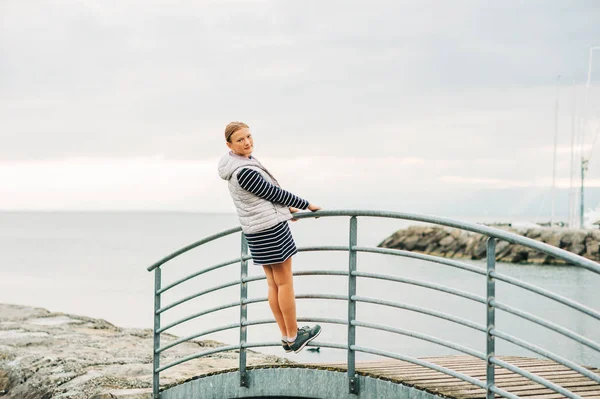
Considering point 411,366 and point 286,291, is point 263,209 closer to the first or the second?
point 286,291

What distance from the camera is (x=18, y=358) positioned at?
9.02m

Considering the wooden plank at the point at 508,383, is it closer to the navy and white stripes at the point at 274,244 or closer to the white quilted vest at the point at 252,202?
the navy and white stripes at the point at 274,244

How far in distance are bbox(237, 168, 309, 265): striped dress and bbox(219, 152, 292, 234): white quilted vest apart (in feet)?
0.17

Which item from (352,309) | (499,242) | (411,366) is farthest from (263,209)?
(499,242)

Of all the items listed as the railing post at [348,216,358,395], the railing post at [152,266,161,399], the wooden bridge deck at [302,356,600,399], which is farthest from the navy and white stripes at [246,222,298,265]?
the railing post at [152,266,161,399]

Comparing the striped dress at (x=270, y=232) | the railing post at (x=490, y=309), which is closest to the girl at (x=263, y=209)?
the striped dress at (x=270, y=232)

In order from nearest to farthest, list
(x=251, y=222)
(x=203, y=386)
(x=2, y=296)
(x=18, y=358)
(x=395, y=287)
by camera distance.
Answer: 1. (x=251, y=222)
2. (x=203, y=386)
3. (x=18, y=358)
4. (x=2, y=296)
5. (x=395, y=287)

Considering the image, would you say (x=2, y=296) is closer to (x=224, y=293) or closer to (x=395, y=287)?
(x=224, y=293)

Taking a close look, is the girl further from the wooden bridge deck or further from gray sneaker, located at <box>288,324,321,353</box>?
the wooden bridge deck

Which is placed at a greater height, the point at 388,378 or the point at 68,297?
the point at 68,297

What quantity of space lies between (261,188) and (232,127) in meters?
0.43

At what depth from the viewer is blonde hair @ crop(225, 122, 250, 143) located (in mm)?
4969

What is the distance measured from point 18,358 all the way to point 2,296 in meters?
34.4

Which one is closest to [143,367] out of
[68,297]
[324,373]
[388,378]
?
[324,373]
